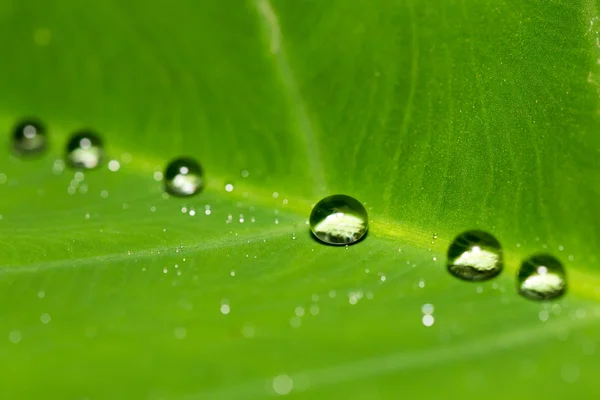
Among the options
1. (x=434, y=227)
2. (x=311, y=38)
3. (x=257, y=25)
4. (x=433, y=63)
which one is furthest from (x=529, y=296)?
(x=257, y=25)

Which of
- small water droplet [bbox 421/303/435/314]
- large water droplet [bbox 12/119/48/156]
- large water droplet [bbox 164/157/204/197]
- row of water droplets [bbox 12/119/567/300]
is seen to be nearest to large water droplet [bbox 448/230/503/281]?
row of water droplets [bbox 12/119/567/300]

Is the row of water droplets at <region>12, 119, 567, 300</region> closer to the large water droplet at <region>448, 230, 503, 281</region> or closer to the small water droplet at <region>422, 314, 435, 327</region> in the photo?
the large water droplet at <region>448, 230, 503, 281</region>

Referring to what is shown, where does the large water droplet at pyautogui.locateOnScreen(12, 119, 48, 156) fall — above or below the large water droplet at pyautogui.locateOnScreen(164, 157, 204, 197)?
above

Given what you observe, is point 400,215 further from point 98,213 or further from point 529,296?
point 98,213

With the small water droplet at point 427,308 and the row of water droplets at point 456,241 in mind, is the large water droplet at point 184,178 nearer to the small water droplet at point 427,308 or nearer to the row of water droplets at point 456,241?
the row of water droplets at point 456,241

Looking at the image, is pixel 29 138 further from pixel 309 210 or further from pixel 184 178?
pixel 309 210

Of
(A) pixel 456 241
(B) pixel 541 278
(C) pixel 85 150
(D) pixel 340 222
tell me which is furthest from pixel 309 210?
(C) pixel 85 150

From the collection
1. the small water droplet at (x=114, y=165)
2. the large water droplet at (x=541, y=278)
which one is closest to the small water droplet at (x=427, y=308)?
the large water droplet at (x=541, y=278)

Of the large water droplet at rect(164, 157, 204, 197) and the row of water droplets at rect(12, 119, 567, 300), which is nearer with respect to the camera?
the row of water droplets at rect(12, 119, 567, 300)
